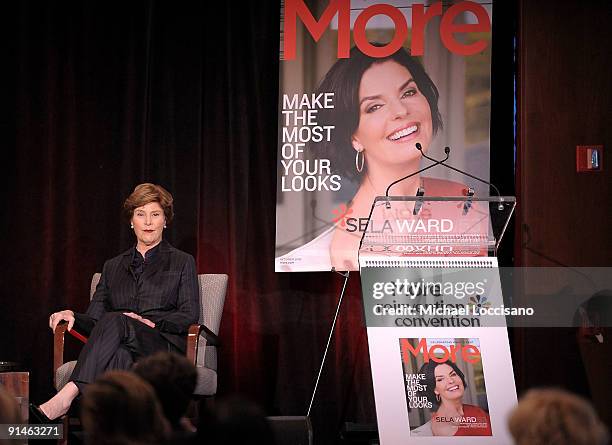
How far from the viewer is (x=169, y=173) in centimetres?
530

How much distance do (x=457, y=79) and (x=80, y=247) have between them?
250 cm

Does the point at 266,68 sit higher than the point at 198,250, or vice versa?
the point at 266,68

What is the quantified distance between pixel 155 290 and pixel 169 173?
100 centimetres

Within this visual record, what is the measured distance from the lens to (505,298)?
16.6ft

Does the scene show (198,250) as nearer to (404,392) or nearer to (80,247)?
(80,247)

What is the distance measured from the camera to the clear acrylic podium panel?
382cm

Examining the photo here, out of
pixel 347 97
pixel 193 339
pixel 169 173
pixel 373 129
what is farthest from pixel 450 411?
pixel 169 173

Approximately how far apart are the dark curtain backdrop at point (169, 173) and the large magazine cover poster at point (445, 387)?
161 centimetres

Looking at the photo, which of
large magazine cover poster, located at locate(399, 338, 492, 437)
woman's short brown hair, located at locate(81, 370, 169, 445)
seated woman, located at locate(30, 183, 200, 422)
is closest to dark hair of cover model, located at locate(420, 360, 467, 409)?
large magazine cover poster, located at locate(399, 338, 492, 437)

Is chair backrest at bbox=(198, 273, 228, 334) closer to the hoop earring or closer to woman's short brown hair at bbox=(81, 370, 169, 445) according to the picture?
the hoop earring

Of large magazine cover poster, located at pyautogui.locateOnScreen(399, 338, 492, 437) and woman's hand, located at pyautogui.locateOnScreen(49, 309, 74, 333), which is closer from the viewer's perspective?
large magazine cover poster, located at pyautogui.locateOnScreen(399, 338, 492, 437)

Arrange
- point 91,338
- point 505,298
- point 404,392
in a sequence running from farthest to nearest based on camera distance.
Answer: point 505,298, point 91,338, point 404,392

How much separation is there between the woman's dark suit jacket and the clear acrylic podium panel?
3.75 ft

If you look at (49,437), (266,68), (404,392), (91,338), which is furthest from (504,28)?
(49,437)
